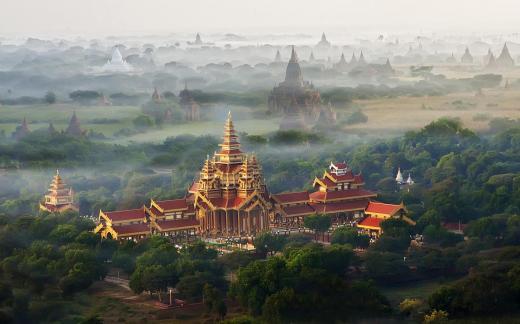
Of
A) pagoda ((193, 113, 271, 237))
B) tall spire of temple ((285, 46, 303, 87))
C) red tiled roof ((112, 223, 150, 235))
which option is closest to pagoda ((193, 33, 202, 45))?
tall spire of temple ((285, 46, 303, 87))

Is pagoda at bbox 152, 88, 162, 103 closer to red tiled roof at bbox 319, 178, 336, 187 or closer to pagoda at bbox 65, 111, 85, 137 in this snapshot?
pagoda at bbox 65, 111, 85, 137

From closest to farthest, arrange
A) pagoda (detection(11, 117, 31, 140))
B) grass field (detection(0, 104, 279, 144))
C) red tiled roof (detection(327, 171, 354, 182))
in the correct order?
1. red tiled roof (detection(327, 171, 354, 182))
2. pagoda (detection(11, 117, 31, 140))
3. grass field (detection(0, 104, 279, 144))

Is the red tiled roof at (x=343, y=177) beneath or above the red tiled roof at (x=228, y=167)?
beneath

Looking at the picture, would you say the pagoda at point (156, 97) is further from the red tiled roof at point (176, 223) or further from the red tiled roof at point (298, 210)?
the red tiled roof at point (176, 223)

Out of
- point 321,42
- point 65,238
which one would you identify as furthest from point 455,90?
point 65,238

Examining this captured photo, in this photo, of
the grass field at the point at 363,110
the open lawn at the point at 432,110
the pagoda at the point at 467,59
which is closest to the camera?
the grass field at the point at 363,110

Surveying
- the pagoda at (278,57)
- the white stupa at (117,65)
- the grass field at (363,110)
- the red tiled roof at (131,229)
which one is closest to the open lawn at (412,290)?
the red tiled roof at (131,229)

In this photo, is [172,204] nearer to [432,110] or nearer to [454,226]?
[454,226]
